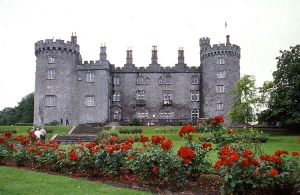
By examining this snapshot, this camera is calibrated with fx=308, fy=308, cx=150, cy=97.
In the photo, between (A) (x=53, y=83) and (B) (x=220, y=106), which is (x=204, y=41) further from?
(A) (x=53, y=83)

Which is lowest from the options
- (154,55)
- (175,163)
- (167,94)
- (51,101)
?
(175,163)

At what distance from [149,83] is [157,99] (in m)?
2.93

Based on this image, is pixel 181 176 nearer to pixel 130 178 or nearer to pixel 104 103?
pixel 130 178

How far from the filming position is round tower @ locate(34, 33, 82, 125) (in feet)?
147

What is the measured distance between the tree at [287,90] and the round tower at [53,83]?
2815cm

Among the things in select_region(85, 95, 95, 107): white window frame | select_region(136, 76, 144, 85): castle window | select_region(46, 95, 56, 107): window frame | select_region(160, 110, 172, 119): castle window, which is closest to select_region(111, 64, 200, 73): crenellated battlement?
select_region(136, 76, 144, 85): castle window

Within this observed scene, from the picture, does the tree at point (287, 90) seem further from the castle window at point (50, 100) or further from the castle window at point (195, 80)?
the castle window at point (50, 100)

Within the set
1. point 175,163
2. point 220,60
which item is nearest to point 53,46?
point 220,60

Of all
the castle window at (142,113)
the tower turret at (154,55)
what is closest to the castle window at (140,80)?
the tower turret at (154,55)

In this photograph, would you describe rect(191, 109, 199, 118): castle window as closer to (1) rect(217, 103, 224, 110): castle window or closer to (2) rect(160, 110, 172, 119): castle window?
(2) rect(160, 110, 172, 119): castle window

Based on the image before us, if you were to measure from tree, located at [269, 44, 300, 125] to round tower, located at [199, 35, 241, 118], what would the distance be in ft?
25.5

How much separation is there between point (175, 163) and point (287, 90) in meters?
32.5

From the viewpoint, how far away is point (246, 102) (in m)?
38.0

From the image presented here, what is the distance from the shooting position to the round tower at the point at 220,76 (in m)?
46.4
